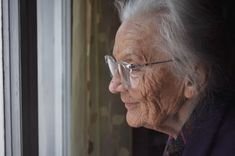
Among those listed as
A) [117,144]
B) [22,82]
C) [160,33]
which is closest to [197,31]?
[160,33]

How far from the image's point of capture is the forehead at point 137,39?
3.42ft

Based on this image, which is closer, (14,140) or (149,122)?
(149,122)

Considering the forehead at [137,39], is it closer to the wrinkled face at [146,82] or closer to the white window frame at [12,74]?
the wrinkled face at [146,82]

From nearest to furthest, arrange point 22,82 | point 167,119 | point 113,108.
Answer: point 167,119
point 22,82
point 113,108

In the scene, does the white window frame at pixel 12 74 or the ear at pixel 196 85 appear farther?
the white window frame at pixel 12 74

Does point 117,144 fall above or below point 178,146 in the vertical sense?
below

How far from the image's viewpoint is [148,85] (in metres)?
1.07

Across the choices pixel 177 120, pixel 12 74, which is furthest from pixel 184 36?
pixel 12 74

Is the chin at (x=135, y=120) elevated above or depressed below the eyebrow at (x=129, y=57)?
below

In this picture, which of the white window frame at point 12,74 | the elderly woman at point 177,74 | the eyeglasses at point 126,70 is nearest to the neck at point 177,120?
the elderly woman at point 177,74

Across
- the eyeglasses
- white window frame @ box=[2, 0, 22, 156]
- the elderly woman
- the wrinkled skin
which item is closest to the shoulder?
the elderly woman

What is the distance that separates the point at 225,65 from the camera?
1.02 metres

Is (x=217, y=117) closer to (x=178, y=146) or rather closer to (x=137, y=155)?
(x=178, y=146)

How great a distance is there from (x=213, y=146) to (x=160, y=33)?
27 cm
